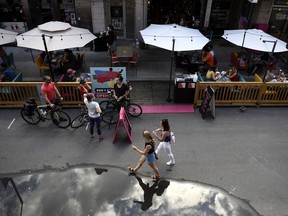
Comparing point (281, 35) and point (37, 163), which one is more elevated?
point (281, 35)

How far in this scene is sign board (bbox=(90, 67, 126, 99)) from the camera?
1026 centimetres

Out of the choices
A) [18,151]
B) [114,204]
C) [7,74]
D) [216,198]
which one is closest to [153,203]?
[114,204]

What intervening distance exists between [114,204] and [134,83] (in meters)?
6.45

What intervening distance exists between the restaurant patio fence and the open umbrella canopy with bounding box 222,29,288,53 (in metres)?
1.92

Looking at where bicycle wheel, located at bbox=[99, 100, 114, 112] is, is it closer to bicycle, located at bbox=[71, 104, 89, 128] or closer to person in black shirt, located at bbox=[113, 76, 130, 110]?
person in black shirt, located at bbox=[113, 76, 130, 110]

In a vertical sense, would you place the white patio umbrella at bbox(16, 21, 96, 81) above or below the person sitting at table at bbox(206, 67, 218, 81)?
above

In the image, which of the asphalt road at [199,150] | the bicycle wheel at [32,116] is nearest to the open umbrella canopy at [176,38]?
the asphalt road at [199,150]

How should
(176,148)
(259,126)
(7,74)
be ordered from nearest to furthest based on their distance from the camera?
(176,148)
(259,126)
(7,74)

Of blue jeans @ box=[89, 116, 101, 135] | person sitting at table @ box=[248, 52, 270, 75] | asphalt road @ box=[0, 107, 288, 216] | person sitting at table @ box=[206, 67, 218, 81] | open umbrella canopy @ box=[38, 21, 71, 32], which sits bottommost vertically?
asphalt road @ box=[0, 107, 288, 216]

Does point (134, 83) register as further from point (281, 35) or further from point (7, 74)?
point (281, 35)

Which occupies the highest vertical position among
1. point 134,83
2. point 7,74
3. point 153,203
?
point 7,74

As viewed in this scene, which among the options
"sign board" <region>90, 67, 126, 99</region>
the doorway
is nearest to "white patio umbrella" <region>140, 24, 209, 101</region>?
"sign board" <region>90, 67, 126, 99</region>

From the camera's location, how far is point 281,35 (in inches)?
698

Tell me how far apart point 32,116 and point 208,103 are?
6.54 m
